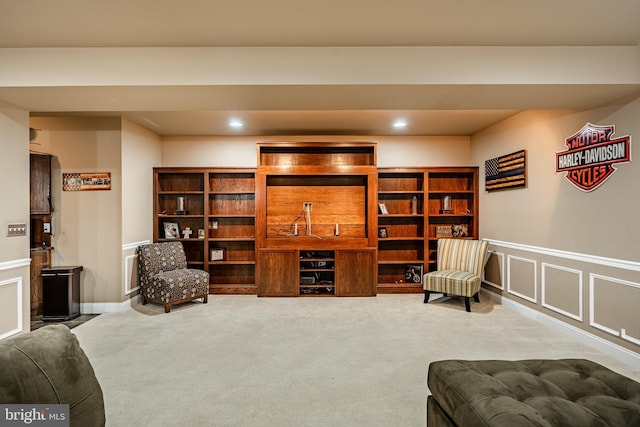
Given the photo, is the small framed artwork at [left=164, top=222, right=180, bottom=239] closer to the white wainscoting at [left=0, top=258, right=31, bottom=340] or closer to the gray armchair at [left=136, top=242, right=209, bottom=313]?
the gray armchair at [left=136, top=242, right=209, bottom=313]

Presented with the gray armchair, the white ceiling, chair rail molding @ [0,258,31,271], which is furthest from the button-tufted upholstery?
the gray armchair

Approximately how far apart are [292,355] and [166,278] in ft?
7.77

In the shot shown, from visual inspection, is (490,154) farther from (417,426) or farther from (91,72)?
(91,72)

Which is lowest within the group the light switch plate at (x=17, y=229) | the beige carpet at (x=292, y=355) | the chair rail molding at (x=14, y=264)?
the beige carpet at (x=292, y=355)

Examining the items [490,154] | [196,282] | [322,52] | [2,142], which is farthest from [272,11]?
[490,154]

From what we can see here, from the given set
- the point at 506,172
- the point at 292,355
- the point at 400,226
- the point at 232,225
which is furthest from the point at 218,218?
the point at 506,172

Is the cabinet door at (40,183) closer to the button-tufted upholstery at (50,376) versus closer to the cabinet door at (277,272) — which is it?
the cabinet door at (277,272)

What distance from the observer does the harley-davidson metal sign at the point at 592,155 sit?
3289 mm

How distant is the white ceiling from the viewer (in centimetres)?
236

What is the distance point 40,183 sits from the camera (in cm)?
468

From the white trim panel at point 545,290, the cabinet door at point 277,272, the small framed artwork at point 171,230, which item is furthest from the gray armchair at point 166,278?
the white trim panel at point 545,290

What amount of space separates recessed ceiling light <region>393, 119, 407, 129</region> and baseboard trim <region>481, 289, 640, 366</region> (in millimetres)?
2869

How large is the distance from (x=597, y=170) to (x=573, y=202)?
1.44 feet

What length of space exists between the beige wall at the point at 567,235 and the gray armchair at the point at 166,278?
4.34 meters
